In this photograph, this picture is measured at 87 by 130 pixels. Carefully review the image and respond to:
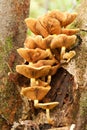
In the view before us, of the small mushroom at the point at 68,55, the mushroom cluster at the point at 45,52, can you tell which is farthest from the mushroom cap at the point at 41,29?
the small mushroom at the point at 68,55

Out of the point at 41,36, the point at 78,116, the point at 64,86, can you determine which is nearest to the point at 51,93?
the point at 64,86

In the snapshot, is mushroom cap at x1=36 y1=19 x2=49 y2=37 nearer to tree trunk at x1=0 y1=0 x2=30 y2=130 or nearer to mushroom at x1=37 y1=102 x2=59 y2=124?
tree trunk at x1=0 y1=0 x2=30 y2=130

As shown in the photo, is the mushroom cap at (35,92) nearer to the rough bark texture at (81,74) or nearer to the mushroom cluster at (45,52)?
the mushroom cluster at (45,52)

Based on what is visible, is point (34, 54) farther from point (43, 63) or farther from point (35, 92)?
point (35, 92)

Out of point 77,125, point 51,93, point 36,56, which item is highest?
point 36,56

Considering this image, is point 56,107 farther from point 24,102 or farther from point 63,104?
point 24,102

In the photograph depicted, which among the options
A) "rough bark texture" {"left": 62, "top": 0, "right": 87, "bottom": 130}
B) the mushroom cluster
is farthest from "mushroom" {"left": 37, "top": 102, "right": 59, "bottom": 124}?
"rough bark texture" {"left": 62, "top": 0, "right": 87, "bottom": 130}

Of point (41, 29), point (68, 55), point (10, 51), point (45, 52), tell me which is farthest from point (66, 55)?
point (10, 51)
